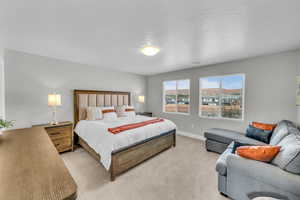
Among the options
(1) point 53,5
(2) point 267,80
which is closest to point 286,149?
(2) point 267,80

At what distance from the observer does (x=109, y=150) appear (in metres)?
2.13

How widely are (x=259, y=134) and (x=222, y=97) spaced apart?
59.9 inches

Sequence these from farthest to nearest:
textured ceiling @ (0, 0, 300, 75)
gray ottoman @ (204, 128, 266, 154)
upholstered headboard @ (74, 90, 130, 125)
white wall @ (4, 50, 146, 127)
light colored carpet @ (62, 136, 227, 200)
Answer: upholstered headboard @ (74, 90, 130, 125) < gray ottoman @ (204, 128, 266, 154) < white wall @ (4, 50, 146, 127) < light colored carpet @ (62, 136, 227, 200) < textured ceiling @ (0, 0, 300, 75)

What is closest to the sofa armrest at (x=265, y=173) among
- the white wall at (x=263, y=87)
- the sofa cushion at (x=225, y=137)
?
the sofa cushion at (x=225, y=137)

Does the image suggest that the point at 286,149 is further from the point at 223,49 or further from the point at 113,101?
the point at 113,101

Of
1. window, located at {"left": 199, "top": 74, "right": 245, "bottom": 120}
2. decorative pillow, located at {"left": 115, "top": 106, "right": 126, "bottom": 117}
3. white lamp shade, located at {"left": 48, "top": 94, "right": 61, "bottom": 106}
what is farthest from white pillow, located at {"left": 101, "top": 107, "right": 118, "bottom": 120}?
window, located at {"left": 199, "top": 74, "right": 245, "bottom": 120}

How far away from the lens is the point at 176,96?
5.06 m

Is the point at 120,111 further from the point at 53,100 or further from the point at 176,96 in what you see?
the point at 176,96

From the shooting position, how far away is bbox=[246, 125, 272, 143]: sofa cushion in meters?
2.53

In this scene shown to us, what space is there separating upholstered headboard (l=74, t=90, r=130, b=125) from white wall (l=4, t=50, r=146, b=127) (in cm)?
16

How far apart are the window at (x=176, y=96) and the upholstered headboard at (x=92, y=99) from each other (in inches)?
75.4

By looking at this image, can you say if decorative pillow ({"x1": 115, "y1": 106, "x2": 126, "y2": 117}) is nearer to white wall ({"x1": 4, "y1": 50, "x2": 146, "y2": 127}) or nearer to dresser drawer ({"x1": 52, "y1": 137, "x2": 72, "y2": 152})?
white wall ({"x1": 4, "y1": 50, "x2": 146, "y2": 127})

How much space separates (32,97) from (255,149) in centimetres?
455

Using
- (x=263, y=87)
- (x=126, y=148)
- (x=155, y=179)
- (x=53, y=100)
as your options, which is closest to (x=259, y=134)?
(x=263, y=87)
